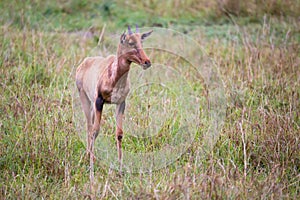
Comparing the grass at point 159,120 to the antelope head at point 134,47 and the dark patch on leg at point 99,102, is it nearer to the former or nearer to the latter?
the dark patch on leg at point 99,102

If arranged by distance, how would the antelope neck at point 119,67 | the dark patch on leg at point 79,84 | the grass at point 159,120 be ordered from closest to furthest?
the antelope neck at point 119,67
the grass at point 159,120
the dark patch on leg at point 79,84

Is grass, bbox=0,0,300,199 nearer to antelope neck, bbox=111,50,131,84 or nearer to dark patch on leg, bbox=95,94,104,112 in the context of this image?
dark patch on leg, bbox=95,94,104,112

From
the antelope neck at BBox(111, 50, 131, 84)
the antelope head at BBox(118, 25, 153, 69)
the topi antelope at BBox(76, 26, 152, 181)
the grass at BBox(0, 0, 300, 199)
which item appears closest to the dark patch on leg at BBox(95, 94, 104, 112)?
the topi antelope at BBox(76, 26, 152, 181)

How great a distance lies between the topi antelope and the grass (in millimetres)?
161

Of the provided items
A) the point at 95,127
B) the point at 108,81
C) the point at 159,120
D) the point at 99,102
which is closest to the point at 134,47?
the point at 108,81

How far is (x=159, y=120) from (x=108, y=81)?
1.08 m

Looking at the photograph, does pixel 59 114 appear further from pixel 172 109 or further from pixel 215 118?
pixel 215 118

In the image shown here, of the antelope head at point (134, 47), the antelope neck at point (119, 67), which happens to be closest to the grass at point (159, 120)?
the antelope neck at point (119, 67)

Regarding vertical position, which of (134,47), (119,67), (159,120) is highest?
(134,47)

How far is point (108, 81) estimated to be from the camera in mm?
3676

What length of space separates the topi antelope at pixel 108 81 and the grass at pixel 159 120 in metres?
0.16

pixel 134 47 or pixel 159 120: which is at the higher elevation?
pixel 134 47

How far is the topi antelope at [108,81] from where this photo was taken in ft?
11.4

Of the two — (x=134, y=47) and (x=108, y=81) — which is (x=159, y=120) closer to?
(x=108, y=81)
